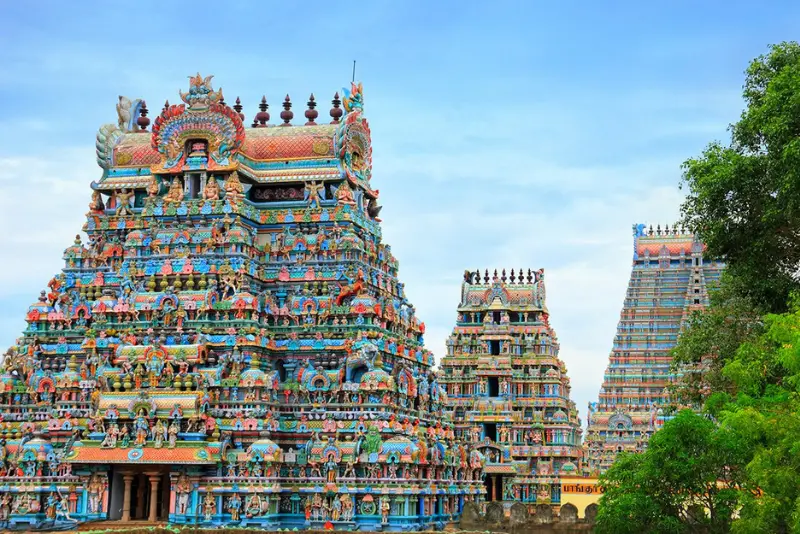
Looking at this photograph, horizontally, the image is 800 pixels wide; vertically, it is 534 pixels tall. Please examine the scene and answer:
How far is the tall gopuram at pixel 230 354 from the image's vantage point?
48906mm

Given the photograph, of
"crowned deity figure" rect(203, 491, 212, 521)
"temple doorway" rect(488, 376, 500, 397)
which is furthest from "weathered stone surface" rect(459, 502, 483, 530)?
"temple doorway" rect(488, 376, 500, 397)

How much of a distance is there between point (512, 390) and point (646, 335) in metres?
30.0

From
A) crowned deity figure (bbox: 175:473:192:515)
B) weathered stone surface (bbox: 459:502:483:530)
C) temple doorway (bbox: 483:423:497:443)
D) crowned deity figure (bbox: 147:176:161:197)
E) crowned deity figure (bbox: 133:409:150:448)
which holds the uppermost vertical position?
crowned deity figure (bbox: 147:176:161:197)

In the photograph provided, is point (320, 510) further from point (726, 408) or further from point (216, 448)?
point (726, 408)

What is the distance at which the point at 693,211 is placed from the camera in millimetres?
41438

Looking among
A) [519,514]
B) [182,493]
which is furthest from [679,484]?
[182,493]

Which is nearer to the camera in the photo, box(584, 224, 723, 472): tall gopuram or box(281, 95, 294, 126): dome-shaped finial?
box(281, 95, 294, 126): dome-shaped finial

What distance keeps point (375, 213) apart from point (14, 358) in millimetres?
18284

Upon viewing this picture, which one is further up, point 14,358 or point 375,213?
point 375,213

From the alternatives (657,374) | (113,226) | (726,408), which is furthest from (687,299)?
(726,408)

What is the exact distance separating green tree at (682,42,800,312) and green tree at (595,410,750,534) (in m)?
5.79

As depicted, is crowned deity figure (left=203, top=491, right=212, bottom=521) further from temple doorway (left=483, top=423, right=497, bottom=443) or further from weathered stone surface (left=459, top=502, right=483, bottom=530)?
temple doorway (left=483, top=423, right=497, bottom=443)

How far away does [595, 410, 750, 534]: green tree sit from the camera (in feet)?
122

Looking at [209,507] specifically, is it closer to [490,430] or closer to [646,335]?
[490,430]
